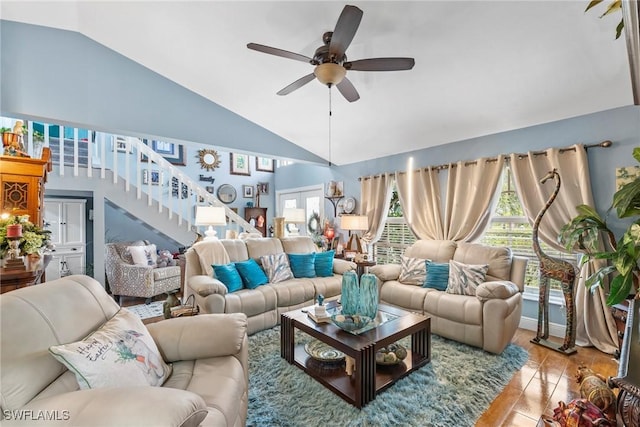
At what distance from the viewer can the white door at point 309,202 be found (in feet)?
20.3

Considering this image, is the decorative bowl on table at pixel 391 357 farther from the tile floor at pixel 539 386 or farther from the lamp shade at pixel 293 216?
the lamp shade at pixel 293 216

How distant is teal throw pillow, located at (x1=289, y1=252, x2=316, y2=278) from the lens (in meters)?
3.76

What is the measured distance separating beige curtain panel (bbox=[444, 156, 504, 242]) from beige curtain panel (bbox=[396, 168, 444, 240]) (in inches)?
6.8

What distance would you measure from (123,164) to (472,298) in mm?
6118

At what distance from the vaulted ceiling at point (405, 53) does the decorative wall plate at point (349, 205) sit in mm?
1720

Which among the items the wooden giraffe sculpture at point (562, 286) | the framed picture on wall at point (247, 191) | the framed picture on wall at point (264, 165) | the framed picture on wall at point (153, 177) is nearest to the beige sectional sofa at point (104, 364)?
the wooden giraffe sculpture at point (562, 286)

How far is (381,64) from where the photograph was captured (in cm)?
216

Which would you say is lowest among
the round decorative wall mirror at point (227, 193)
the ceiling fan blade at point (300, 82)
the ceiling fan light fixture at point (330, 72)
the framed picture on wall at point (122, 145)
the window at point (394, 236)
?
the window at point (394, 236)

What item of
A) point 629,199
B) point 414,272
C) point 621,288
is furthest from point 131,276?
point 629,199

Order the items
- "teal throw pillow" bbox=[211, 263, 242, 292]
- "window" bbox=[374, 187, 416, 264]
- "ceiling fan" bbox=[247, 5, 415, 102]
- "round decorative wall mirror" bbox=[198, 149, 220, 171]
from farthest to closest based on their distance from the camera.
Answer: "round decorative wall mirror" bbox=[198, 149, 220, 171] < "window" bbox=[374, 187, 416, 264] < "teal throw pillow" bbox=[211, 263, 242, 292] < "ceiling fan" bbox=[247, 5, 415, 102]

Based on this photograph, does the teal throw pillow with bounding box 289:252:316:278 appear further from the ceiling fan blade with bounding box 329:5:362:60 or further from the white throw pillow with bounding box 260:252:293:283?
the ceiling fan blade with bounding box 329:5:362:60

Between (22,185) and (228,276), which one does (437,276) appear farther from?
(22,185)

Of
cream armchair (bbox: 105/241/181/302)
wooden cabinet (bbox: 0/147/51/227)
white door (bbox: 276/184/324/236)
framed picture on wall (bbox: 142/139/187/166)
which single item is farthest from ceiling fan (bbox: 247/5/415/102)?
framed picture on wall (bbox: 142/139/187/166)

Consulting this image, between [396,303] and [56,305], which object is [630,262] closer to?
[396,303]
